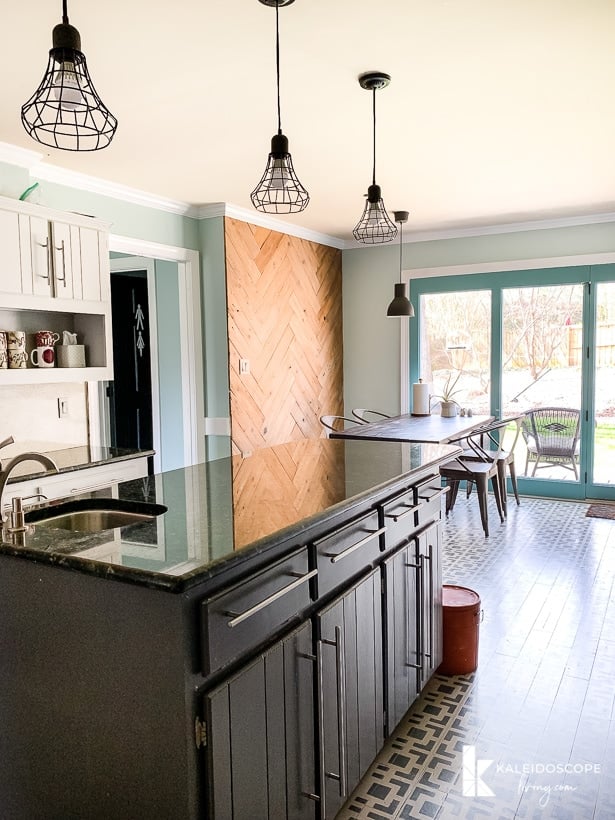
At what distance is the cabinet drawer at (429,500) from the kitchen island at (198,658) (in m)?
0.41

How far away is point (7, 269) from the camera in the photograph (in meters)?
3.22

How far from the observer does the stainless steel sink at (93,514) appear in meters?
1.80

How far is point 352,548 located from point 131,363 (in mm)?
4382

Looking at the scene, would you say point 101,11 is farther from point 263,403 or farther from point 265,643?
point 263,403

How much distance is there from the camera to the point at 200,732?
4.11 feet

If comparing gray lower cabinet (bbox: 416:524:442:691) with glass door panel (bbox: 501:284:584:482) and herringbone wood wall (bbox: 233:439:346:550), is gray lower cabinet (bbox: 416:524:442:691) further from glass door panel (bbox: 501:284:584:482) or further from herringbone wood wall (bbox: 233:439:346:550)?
glass door panel (bbox: 501:284:584:482)

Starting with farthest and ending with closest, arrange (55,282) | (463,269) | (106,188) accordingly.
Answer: (463,269) → (106,188) → (55,282)

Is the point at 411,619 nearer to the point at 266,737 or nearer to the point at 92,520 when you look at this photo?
the point at 266,737

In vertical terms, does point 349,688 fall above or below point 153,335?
below

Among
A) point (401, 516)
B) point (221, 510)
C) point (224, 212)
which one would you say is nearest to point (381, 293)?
point (224, 212)

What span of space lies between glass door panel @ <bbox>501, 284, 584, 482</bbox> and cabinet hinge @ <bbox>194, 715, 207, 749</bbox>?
5.19 metres

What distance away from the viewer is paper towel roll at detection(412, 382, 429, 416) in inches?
207

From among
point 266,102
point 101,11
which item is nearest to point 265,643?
point 101,11

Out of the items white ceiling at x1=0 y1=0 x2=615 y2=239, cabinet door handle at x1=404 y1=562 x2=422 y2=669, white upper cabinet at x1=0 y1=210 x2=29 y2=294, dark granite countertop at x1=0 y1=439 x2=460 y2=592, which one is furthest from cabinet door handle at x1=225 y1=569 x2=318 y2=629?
white upper cabinet at x1=0 y1=210 x2=29 y2=294
